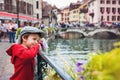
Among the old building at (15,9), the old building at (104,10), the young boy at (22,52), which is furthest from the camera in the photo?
the old building at (104,10)

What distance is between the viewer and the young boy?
3.42 meters

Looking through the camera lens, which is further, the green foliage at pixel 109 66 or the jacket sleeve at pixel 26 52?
the jacket sleeve at pixel 26 52

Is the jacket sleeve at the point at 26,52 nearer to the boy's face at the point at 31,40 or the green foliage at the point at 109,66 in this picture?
the boy's face at the point at 31,40


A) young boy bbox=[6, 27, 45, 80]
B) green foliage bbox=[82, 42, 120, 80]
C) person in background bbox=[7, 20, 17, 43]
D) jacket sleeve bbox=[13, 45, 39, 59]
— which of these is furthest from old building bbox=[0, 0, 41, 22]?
green foliage bbox=[82, 42, 120, 80]

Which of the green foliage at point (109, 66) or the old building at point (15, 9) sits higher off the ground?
the old building at point (15, 9)

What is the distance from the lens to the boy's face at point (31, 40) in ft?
11.5

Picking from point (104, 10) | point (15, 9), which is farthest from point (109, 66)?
point (104, 10)

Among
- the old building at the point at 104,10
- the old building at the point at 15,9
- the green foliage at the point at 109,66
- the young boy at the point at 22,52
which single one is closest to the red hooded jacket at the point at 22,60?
the young boy at the point at 22,52

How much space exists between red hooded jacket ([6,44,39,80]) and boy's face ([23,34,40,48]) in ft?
0.24

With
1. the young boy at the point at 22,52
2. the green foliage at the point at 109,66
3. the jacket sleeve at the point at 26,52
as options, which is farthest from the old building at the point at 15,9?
the green foliage at the point at 109,66

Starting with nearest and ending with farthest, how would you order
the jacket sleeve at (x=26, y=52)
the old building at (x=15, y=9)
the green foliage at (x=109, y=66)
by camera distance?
the green foliage at (x=109, y=66), the jacket sleeve at (x=26, y=52), the old building at (x=15, y=9)

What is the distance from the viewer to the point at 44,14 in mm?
108625

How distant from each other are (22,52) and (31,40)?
0.78ft

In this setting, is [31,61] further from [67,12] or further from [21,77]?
[67,12]
